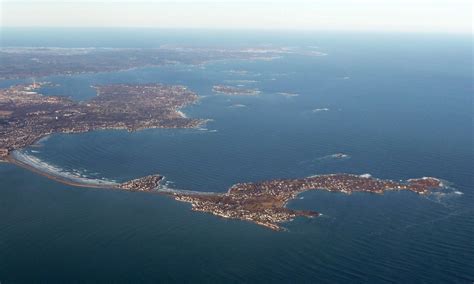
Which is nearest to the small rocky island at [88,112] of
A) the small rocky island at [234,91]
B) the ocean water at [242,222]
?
the ocean water at [242,222]

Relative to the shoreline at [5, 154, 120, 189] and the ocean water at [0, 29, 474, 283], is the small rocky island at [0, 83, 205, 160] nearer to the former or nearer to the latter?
the shoreline at [5, 154, 120, 189]

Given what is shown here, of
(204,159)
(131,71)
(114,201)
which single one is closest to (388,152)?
(204,159)

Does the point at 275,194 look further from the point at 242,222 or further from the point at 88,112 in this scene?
the point at 88,112

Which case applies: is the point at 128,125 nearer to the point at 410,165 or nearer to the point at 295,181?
the point at 295,181

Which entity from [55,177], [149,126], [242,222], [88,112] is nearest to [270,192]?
[242,222]

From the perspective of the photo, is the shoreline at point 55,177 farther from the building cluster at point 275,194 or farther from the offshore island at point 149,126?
the building cluster at point 275,194

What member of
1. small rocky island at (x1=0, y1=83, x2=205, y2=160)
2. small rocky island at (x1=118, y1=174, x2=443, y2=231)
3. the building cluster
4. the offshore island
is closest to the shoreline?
the offshore island

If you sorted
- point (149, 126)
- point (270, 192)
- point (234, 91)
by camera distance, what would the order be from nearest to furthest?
point (270, 192) → point (149, 126) → point (234, 91)
